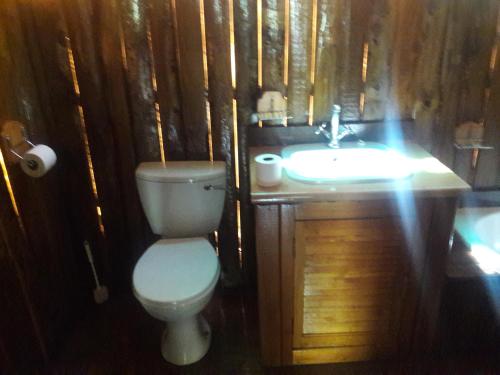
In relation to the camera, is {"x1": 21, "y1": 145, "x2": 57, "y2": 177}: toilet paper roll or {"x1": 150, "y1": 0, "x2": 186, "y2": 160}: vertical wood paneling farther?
{"x1": 150, "y1": 0, "x2": 186, "y2": 160}: vertical wood paneling

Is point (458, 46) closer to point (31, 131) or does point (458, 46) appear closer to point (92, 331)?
point (31, 131)

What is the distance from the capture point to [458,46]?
1761 mm

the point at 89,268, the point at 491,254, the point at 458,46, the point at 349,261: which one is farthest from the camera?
the point at 89,268

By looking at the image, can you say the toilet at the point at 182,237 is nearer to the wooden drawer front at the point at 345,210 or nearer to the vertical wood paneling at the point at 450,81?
the wooden drawer front at the point at 345,210

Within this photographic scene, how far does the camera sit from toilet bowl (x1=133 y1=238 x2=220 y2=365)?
1.55 metres

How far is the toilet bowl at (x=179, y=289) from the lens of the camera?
1553 mm

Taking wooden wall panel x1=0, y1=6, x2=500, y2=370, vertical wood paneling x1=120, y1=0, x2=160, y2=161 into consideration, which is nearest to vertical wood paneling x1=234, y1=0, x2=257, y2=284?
wooden wall panel x1=0, y1=6, x2=500, y2=370

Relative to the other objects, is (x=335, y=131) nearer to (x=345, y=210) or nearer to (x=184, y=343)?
(x=345, y=210)

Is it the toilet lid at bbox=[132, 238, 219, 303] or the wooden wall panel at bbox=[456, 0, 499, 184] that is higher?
the wooden wall panel at bbox=[456, 0, 499, 184]

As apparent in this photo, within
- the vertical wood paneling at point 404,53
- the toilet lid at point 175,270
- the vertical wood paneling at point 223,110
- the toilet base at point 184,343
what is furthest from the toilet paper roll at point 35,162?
the vertical wood paneling at point 404,53

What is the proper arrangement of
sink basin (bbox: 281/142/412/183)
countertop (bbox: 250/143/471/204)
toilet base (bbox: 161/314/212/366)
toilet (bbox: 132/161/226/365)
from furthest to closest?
toilet base (bbox: 161/314/212/366) → toilet (bbox: 132/161/226/365) → sink basin (bbox: 281/142/412/183) → countertop (bbox: 250/143/471/204)

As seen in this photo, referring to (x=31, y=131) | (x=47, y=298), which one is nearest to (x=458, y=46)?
(x=31, y=131)

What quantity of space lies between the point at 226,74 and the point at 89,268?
4.13 ft

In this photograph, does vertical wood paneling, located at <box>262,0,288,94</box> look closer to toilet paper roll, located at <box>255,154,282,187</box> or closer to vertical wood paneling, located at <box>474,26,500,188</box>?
toilet paper roll, located at <box>255,154,282,187</box>
